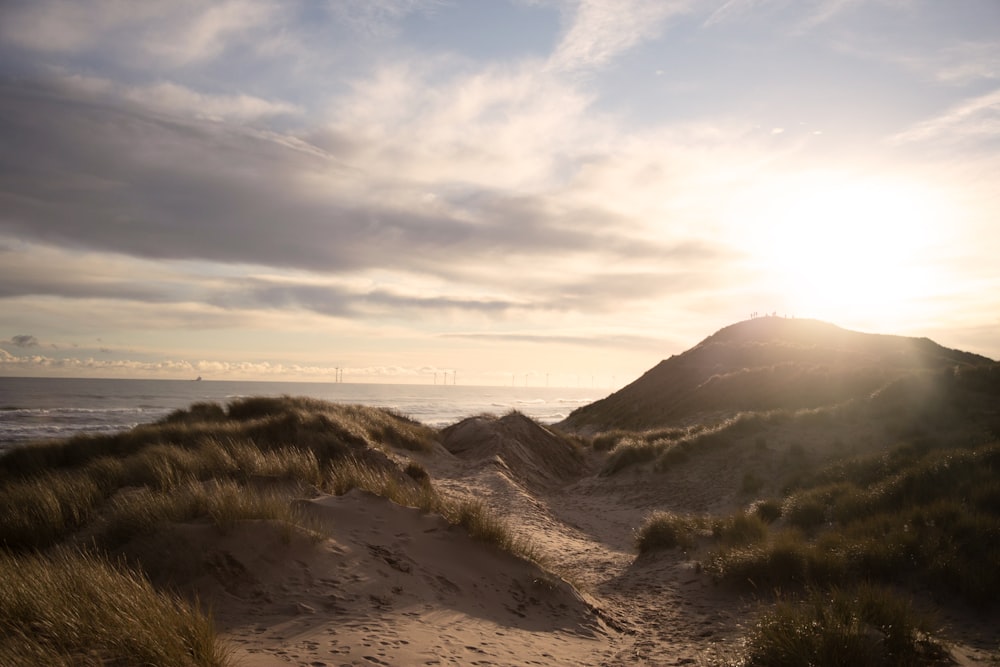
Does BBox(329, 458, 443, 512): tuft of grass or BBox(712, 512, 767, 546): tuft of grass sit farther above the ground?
BBox(329, 458, 443, 512): tuft of grass

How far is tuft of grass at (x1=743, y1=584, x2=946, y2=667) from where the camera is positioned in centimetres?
579

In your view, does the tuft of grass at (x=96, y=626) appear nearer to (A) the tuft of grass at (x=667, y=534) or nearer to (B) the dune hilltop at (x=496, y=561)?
(B) the dune hilltop at (x=496, y=561)

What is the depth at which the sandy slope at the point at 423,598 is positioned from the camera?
592 centimetres

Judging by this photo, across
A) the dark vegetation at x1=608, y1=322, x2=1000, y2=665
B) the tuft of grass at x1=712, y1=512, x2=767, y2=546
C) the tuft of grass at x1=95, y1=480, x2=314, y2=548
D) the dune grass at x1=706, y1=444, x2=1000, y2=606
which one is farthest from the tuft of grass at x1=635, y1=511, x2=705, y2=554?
the tuft of grass at x1=95, y1=480, x2=314, y2=548

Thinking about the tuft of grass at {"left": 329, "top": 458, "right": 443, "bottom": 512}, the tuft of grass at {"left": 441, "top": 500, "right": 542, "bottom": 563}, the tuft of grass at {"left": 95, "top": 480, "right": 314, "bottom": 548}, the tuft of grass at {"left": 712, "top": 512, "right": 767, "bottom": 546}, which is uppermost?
the tuft of grass at {"left": 95, "top": 480, "right": 314, "bottom": 548}

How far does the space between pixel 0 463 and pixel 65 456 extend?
208cm

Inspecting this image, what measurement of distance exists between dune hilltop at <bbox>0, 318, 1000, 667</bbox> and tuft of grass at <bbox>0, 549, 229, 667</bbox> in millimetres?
20

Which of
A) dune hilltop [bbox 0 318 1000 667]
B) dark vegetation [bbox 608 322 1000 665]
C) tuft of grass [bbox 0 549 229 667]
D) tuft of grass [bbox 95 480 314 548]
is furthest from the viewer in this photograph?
tuft of grass [bbox 95 480 314 548]

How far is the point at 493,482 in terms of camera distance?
67.4 feet

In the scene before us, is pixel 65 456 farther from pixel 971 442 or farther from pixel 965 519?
pixel 971 442

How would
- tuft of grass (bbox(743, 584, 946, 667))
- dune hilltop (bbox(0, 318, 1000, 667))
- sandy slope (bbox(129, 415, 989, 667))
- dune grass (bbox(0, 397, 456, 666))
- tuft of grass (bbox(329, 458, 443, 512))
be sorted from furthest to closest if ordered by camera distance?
tuft of grass (bbox(329, 458, 443, 512)), sandy slope (bbox(129, 415, 989, 667)), tuft of grass (bbox(743, 584, 946, 667)), dune hilltop (bbox(0, 318, 1000, 667)), dune grass (bbox(0, 397, 456, 666))

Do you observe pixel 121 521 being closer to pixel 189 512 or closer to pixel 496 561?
pixel 189 512

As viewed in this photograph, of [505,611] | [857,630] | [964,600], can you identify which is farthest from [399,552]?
[964,600]

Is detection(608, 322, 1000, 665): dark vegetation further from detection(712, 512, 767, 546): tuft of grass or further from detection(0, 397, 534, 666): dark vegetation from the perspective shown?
detection(0, 397, 534, 666): dark vegetation
